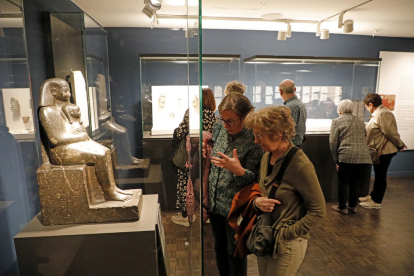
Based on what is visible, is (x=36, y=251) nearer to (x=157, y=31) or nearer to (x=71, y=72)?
(x=71, y=72)

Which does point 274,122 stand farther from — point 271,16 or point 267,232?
point 271,16

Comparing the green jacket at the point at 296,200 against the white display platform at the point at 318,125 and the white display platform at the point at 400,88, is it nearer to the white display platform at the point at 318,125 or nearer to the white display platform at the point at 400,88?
the white display platform at the point at 318,125

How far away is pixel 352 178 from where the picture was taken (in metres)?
3.50

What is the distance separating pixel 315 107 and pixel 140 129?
3372mm

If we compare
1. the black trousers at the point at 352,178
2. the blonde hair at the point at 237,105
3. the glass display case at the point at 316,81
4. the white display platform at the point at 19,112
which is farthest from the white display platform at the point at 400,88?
the white display platform at the point at 19,112

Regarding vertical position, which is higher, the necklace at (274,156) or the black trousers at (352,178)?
the necklace at (274,156)

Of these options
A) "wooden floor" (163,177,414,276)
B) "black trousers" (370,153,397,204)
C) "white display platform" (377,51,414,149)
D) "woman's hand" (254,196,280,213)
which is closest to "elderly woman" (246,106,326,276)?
"woman's hand" (254,196,280,213)

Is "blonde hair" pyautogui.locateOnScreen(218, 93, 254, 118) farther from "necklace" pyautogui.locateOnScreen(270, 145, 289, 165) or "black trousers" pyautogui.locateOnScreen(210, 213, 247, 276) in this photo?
"black trousers" pyautogui.locateOnScreen(210, 213, 247, 276)

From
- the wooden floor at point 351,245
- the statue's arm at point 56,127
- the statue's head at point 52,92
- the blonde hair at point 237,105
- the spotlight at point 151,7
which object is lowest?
the wooden floor at point 351,245

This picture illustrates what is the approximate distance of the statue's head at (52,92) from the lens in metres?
1.44

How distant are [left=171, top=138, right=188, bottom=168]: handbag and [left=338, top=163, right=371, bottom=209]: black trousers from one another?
8.54 ft

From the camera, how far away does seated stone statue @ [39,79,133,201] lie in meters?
1.43

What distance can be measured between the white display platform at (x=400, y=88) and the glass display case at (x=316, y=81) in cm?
40

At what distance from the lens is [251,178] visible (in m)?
1.42
